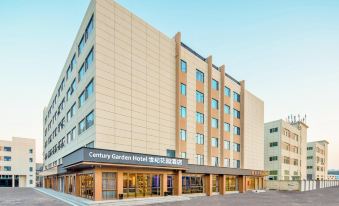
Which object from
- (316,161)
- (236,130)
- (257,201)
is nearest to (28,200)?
(257,201)

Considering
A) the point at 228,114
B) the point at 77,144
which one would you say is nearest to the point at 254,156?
the point at 228,114

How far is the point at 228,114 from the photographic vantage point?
45531 millimetres

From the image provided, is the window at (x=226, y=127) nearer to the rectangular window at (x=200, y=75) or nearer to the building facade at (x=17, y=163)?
the rectangular window at (x=200, y=75)

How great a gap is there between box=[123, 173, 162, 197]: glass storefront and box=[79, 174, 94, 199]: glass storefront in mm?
3271

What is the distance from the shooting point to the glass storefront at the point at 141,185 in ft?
Answer: 88.4

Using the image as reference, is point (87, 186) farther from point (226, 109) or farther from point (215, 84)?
point (226, 109)

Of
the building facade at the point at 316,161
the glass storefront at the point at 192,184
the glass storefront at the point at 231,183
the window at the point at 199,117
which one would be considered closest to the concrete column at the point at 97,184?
the glass storefront at the point at 192,184

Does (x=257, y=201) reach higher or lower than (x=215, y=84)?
lower

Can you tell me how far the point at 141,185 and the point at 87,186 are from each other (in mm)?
5718

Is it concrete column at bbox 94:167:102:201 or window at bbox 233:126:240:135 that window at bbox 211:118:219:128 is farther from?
concrete column at bbox 94:167:102:201

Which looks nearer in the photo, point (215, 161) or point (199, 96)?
Result: point (199, 96)

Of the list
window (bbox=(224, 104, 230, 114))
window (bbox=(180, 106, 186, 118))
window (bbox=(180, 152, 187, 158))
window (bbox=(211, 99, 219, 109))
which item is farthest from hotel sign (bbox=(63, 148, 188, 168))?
window (bbox=(224, 104, 230, 114))

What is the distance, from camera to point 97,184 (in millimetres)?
23844

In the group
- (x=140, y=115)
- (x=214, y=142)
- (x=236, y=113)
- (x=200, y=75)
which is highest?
(x=200, y=75)
